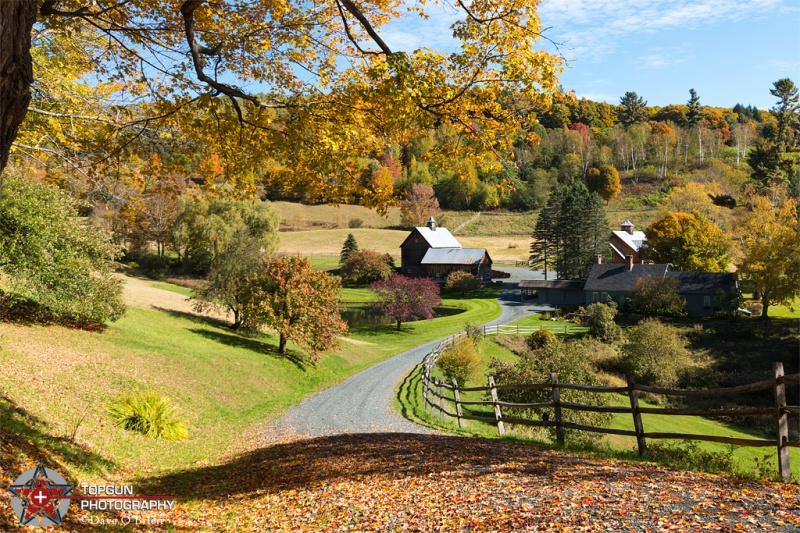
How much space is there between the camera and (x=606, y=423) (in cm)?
2123

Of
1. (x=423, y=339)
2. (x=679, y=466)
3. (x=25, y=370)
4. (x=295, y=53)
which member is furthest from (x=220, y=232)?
(x=679, y=466)

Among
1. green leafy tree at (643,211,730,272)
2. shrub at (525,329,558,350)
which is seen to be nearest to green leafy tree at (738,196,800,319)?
green leafy tree at (643,211,730,272)

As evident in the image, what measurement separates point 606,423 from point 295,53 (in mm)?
18009

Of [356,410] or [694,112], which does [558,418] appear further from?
[694,112]

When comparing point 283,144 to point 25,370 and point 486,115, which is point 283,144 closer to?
point 486,115

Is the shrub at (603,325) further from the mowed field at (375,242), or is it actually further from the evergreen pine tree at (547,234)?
the mowed field at (375,242)

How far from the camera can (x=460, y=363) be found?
33750mm

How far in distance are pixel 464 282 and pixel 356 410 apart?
54764mm

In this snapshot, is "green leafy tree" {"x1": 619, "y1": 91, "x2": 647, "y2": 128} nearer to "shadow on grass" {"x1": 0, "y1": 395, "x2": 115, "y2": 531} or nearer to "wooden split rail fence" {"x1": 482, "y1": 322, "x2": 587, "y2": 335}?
"wooden split rail fence" {"x1": 482, "y1": 322, "x2": 587, "y2": 335}

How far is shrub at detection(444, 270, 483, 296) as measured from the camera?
7438cm

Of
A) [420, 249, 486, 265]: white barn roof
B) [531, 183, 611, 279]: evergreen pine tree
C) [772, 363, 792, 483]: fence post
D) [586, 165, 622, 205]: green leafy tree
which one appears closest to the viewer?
[772, 363, 792, 483]: fence post

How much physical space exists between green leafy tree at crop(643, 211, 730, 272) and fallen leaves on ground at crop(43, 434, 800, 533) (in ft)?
213

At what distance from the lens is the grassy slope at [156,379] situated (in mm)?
10797

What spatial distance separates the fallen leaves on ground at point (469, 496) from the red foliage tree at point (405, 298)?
137 feet
